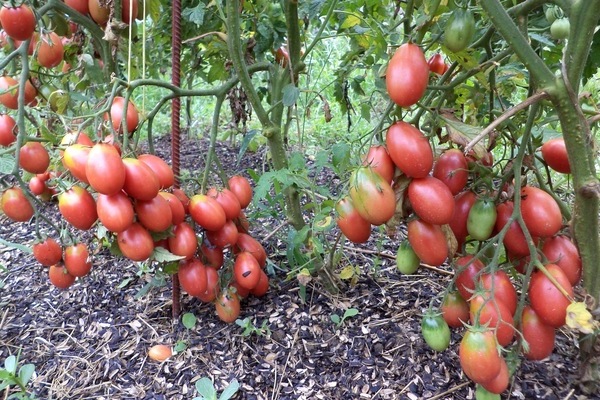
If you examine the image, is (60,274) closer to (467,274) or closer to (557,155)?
(467,274)

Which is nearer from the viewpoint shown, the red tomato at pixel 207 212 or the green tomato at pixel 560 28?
the green tomato at pixel 560 28

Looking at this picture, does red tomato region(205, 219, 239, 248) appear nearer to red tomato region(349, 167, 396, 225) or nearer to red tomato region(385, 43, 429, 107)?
red tomato region(349, 167, 396, 225)

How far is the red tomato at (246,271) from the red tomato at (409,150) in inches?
23.4

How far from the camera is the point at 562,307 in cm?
87

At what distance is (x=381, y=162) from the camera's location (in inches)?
35.8

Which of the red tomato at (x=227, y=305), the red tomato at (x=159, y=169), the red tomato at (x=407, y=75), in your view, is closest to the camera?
the red tomato at (x=407, y=75)

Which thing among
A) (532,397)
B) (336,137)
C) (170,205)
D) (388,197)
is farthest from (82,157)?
(336,137)

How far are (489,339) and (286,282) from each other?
2.69 feet

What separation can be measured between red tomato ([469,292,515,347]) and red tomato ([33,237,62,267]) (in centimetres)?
99

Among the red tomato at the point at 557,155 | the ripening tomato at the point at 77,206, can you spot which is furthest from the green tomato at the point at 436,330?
the ripening tomato at the point at 77,206

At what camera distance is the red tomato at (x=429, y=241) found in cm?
92

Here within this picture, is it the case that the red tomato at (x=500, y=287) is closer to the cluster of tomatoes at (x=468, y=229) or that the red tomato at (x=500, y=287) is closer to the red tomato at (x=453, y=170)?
the cluster of tomatoes at (x=468, y=229)

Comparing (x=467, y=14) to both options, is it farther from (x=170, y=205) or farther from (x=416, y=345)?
(x=416, y=345)

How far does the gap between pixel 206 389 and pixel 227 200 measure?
18.3 inches
